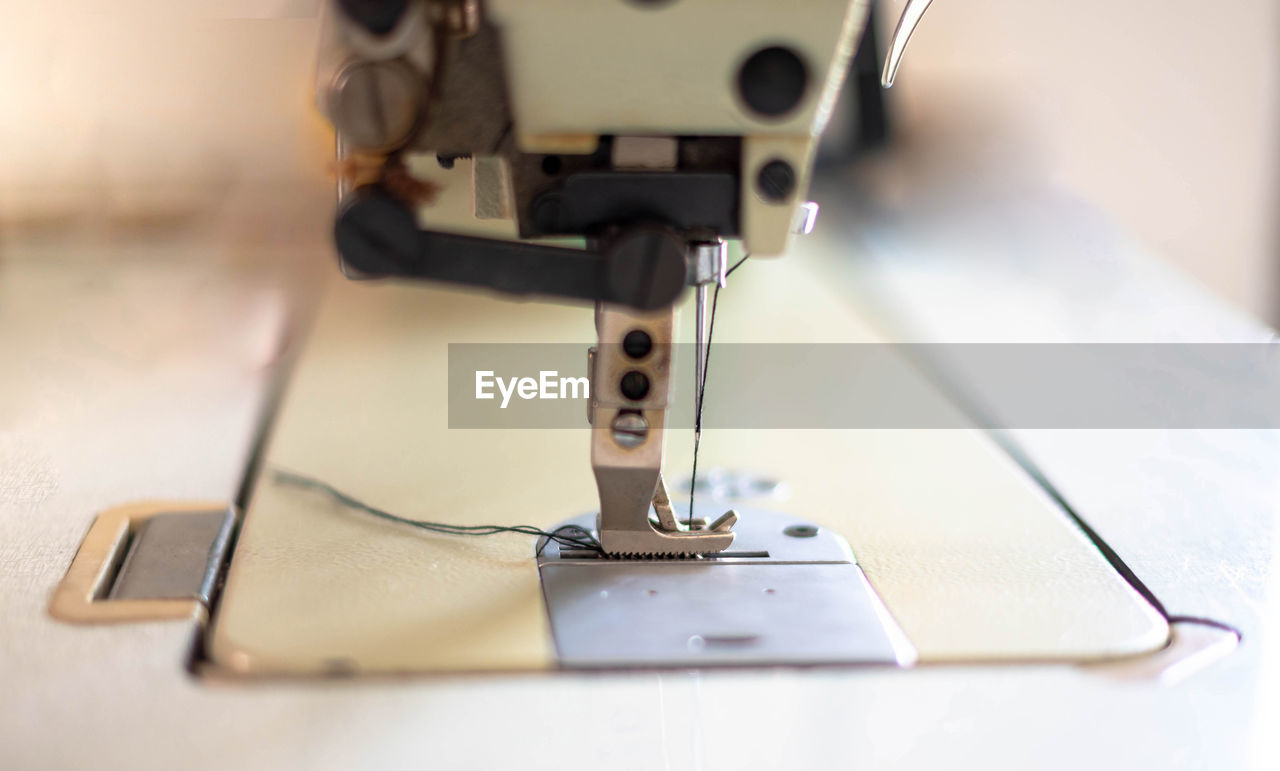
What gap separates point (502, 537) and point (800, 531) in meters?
0.26

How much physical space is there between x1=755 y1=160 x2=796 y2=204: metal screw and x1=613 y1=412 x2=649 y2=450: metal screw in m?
0.20

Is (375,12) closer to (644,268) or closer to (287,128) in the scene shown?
(644,268)

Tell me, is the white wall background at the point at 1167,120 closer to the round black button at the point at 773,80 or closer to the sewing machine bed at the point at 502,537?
the sewing machine bed at the point at 502,537

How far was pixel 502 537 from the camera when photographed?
909 mm

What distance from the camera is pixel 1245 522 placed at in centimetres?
98

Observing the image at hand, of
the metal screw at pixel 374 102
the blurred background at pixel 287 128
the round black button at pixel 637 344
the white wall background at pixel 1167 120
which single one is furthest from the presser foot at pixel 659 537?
the white wall background at pixel 1167 120

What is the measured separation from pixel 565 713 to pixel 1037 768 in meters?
0.29

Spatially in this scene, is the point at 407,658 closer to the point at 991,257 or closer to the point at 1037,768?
the point at 1037,768

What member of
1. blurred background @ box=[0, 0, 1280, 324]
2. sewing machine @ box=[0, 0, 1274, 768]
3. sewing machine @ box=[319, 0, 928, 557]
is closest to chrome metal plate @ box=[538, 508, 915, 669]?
sewing machine @ box=[0, 0, 1274, 768]

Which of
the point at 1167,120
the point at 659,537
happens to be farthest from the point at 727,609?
the point at 1167,120

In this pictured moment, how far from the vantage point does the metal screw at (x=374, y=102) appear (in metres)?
0.64

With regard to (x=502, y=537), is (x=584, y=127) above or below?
above

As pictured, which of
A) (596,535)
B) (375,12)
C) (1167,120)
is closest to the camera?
(375,12)

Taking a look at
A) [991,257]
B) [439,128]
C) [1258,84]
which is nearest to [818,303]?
[991,257]
